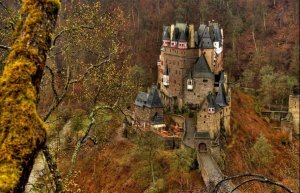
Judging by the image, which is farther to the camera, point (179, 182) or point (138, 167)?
point (138, 167)

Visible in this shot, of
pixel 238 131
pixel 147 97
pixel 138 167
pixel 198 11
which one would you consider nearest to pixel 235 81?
pixel 198 11

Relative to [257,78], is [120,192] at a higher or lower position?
lower

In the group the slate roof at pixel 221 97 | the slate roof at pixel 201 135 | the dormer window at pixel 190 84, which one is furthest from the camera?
the dormer window at pixel 190 84

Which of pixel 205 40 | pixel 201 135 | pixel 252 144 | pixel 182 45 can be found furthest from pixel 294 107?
pixel 201 135

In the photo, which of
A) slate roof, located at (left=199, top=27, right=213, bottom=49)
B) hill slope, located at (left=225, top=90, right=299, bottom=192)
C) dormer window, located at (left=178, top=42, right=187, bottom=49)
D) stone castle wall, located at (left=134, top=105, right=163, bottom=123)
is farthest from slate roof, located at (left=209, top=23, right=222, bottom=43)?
stone castle wall, located at (left=134, top=105, right=163, bottom=123)

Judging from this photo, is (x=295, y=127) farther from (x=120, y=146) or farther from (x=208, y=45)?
(x=120, y=146)

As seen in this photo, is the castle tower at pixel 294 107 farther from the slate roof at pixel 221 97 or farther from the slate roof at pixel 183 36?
the slate roof at pixel 183 36

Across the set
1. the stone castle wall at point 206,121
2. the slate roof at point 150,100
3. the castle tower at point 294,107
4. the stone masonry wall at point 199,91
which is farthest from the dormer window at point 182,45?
the castle tower at point 294,107

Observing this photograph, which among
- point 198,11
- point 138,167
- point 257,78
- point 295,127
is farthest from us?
point 198,11

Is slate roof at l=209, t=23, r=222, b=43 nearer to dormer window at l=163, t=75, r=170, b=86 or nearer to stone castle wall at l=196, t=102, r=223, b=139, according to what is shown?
dormer window at l=163, t=75, r=170, b=86
